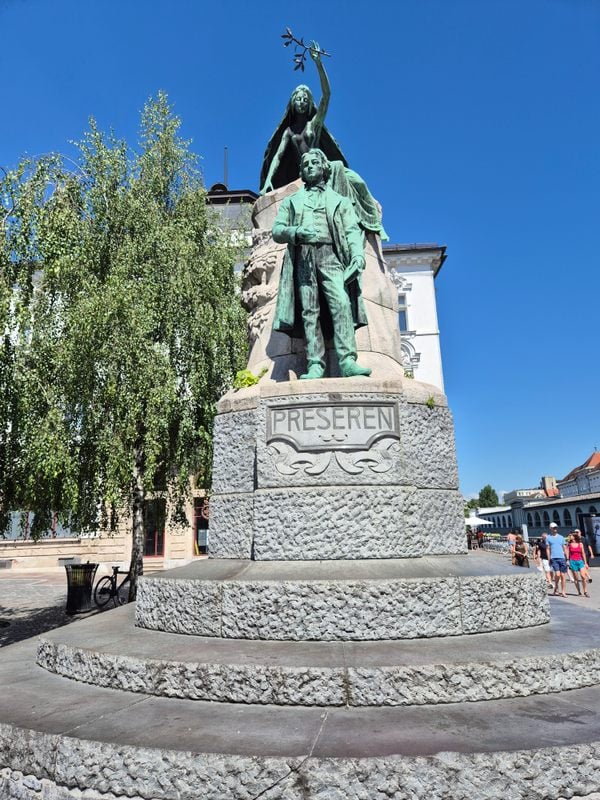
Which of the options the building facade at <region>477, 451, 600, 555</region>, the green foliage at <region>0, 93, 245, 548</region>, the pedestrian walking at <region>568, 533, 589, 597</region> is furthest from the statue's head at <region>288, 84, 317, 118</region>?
the building facade at <region>477, 451, 600, 555</region>

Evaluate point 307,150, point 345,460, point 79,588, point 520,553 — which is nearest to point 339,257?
point 345,460

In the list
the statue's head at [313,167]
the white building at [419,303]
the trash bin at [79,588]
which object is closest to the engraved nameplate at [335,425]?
the statue's head at [313,167]

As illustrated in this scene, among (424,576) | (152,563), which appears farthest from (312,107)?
(152,563)

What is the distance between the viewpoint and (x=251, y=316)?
6906mm

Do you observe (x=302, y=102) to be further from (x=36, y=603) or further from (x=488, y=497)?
(x=488, y=497)

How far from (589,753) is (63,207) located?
1037 centimetres

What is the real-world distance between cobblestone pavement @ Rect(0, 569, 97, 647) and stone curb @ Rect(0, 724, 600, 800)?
8.93 meters

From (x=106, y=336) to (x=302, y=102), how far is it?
17.9 ft

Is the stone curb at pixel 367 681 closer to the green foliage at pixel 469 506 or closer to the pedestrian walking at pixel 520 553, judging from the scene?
the pedestrian walking at pixel 520 553

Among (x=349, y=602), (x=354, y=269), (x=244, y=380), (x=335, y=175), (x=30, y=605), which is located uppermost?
(x=335, y=175)

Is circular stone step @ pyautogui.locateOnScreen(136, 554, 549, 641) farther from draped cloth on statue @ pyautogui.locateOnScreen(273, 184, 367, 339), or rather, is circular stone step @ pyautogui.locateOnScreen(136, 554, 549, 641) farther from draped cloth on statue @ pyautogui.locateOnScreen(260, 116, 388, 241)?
draped cloth on statue @ pyautogui.locateOnScreen(260, 116, 388, 241)

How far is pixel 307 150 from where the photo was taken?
302 inches

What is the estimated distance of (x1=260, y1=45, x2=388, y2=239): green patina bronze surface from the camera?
274 inches

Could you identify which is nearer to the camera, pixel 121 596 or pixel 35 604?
pixel 35 604
